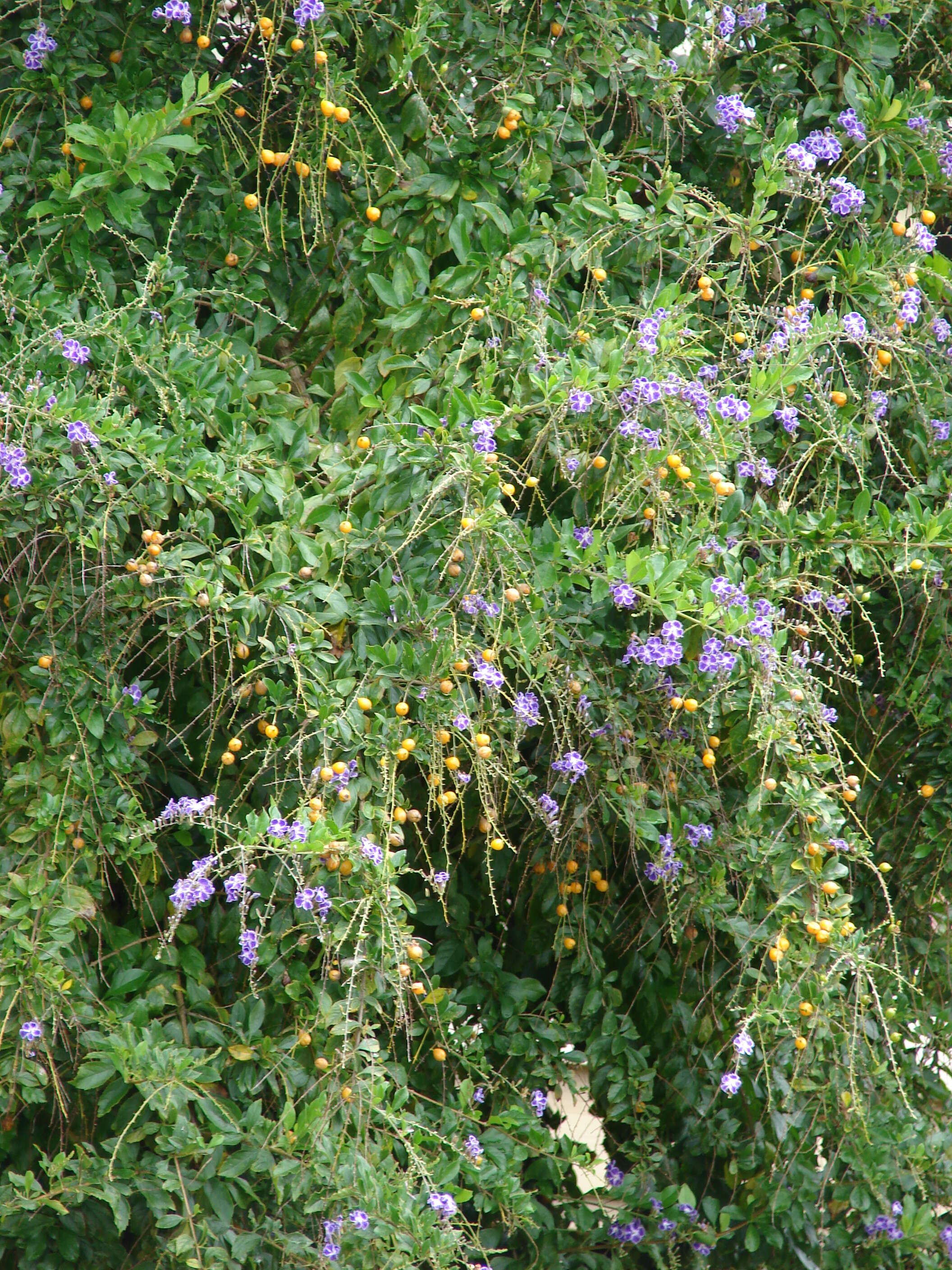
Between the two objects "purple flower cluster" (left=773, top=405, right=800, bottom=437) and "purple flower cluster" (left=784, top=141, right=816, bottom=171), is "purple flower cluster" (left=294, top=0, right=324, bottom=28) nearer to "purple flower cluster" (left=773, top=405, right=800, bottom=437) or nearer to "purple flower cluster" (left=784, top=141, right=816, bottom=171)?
"purple flower cluster" (left=784, top=141, right=816, bottom=171)

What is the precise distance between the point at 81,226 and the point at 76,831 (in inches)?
36.1

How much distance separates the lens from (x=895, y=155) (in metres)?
2.31

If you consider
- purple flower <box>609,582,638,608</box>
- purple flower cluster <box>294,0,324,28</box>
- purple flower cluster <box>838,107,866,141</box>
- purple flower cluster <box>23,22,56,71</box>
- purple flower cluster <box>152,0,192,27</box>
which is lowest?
purple flower <box>609,582,638,608</box>

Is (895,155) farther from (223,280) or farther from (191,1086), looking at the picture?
(191,1086)

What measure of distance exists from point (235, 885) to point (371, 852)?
189mm

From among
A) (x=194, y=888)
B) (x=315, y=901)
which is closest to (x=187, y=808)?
(x=194, y=888)

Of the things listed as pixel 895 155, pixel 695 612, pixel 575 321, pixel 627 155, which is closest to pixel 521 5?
pixel 627 155

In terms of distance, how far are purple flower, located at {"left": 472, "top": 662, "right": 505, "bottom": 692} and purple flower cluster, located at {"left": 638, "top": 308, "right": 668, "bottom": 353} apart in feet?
1.75

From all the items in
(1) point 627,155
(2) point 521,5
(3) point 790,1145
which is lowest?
(3) point 790,1145

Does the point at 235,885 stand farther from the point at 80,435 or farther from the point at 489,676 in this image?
the point at 80,435

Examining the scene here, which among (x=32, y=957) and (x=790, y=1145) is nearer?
(x=32, y=957)

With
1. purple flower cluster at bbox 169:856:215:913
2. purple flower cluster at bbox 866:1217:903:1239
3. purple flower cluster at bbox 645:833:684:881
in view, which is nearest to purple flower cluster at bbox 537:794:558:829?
purple flower cluster at bbox 645:833:684:881

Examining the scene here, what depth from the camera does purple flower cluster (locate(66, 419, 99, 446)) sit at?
168cm

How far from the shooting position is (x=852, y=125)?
2.26 m
